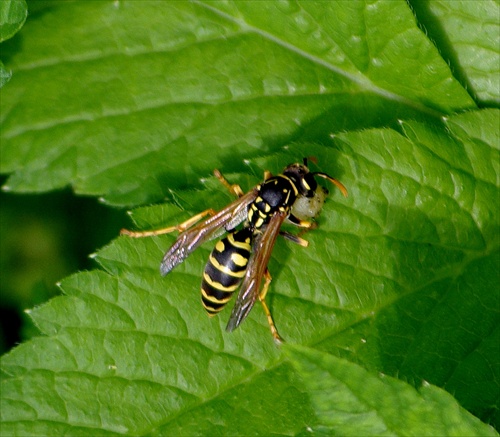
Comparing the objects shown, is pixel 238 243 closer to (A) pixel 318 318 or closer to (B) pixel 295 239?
(B) pixel 295 239

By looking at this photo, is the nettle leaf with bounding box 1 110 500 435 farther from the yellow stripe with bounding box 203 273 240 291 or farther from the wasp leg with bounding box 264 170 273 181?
the wasp leg with bounding box 264 170 273 181

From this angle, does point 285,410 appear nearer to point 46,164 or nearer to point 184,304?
point 184,304

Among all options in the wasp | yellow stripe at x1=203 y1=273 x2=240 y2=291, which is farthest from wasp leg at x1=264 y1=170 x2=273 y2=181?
yellow stripe at x1=203 y1=273 x2=240 y2=291

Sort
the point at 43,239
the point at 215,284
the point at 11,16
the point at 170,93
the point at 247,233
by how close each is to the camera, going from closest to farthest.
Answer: the point at 215,284 → the point at 11,16 → the point at 247,233 → the point at 170,93 → the point at 43,239

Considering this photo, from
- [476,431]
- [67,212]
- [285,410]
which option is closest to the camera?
[476,431]

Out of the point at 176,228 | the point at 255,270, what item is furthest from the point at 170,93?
the point at 255,270

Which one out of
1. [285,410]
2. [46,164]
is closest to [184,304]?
[285,410]

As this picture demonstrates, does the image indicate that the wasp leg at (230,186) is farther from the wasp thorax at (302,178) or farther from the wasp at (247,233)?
the wasp thorax at (302,178)
